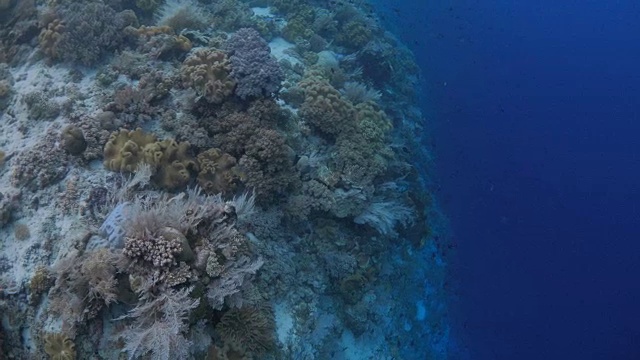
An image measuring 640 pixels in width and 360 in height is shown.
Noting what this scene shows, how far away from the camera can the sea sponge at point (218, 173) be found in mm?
6684

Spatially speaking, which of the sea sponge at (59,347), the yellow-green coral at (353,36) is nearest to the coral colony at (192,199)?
the sea sponge at (59,347)

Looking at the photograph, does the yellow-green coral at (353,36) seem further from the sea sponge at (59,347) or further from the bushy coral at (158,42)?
the sea sponge at (59,347)

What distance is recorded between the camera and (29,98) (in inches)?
275

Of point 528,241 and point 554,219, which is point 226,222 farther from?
point 554,219

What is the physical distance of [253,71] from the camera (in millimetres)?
7699

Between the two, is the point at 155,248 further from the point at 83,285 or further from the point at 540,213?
the point at 540,213

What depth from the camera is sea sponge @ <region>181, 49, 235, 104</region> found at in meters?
7.49

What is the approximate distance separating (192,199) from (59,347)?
233cm

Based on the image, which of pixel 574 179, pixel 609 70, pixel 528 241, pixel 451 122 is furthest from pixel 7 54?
pixel 609 70

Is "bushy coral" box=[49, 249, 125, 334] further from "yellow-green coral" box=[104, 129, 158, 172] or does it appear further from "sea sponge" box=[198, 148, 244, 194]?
"sea sponge" box=[198, 148, 244, 194]

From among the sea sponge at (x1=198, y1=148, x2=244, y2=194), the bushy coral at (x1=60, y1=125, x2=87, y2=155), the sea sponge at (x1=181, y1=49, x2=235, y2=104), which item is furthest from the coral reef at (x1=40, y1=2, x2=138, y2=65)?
the sea sponge at (x1=198, y1=148, x2=244, y2=194)

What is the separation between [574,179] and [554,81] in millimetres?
9450

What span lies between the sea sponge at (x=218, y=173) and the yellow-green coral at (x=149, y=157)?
0.24 m

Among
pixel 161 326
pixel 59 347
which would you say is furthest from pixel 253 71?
pixel 59 347
